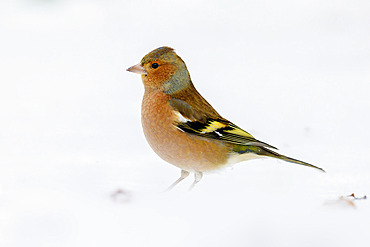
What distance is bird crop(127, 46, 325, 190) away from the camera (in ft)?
11.2

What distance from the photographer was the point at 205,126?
349cm

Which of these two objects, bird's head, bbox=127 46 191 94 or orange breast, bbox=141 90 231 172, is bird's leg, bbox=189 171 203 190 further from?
bird's head, bbox=127 46 191 94

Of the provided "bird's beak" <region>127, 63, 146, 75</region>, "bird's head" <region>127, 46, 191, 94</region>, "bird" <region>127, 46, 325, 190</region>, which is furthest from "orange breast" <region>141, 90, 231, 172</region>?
"bird's beak" <region>127, 63, 146, 75</region>

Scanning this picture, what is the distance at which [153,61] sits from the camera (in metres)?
3.58

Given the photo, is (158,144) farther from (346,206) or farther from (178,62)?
(346,206)

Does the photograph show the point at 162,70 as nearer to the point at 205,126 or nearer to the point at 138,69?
the point at 138,69

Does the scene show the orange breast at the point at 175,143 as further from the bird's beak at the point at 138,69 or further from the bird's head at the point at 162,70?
the bird's beak at the point at 138,69

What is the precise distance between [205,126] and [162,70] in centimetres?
57

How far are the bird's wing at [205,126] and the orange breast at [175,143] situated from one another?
0.04 metres

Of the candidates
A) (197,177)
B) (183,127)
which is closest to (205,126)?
(183,127)

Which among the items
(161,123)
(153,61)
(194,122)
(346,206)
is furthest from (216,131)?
(346,206)

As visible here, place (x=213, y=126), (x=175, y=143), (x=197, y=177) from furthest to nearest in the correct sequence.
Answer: (x=197, y=177)
(x=213, y=126)
(x=175, y=143)

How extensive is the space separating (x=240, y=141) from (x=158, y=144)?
64 centimetres

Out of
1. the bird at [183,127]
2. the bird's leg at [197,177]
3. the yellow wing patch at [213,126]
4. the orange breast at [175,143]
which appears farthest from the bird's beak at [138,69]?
the bird's leg at [197,177]
